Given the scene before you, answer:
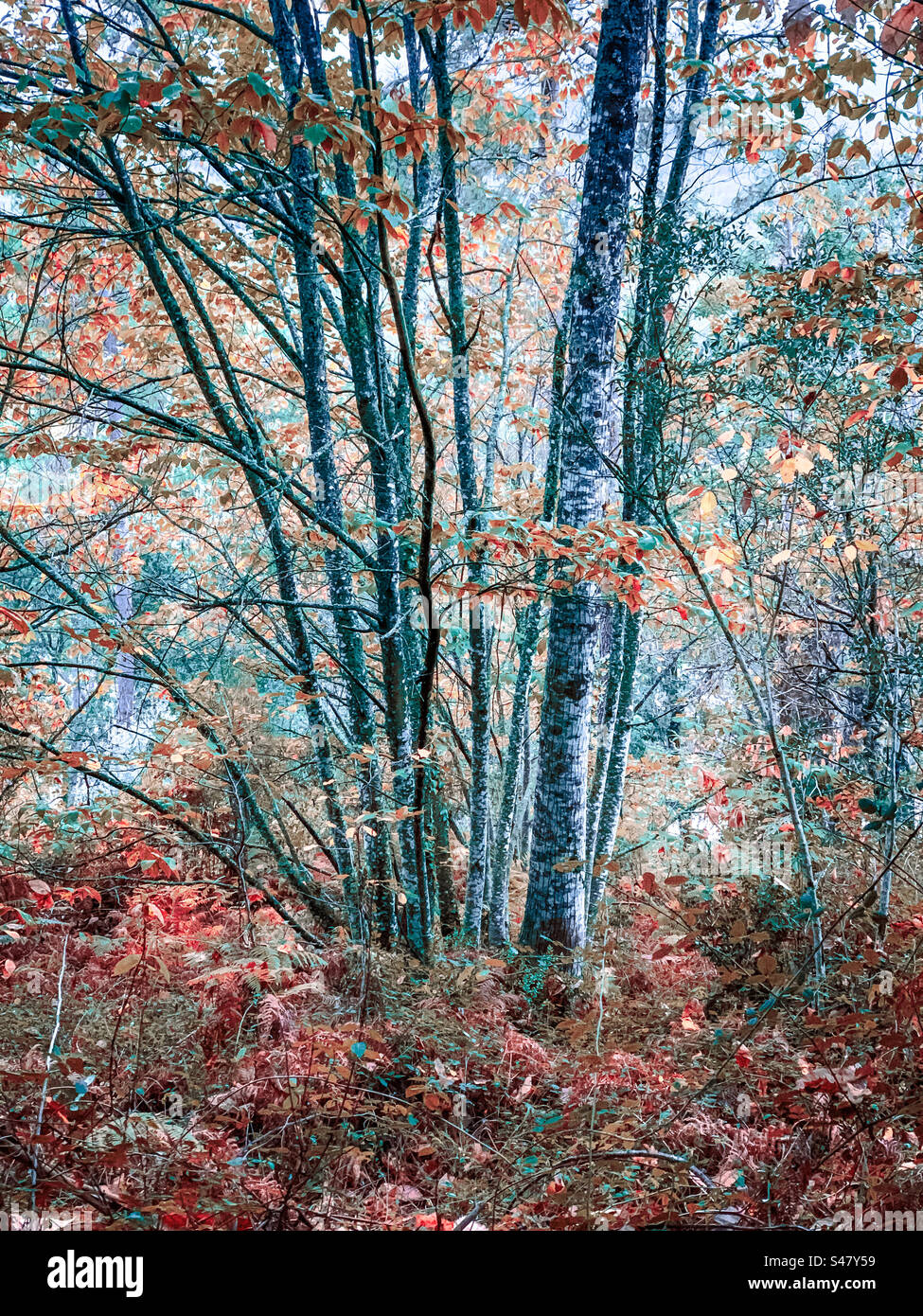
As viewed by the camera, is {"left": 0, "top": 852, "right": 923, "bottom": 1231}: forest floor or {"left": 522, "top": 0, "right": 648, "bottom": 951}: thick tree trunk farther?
{"left": 522, "top": 0, "right": 648, "bottom": 951}: thick tree trunk

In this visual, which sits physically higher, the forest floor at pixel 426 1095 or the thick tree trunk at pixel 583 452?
the thick tree trunk at pixel 583 452

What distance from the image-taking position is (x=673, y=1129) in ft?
10.0

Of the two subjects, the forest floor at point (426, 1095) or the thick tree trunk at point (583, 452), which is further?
the thick tree trunk at point (583, 452)

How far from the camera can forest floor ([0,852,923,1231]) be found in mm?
2492

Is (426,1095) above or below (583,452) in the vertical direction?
below

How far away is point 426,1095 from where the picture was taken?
3.21 meters

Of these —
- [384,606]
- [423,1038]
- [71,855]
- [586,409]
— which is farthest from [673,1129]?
[71,855]

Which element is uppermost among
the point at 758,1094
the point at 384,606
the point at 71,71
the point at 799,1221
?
the point at 71,71

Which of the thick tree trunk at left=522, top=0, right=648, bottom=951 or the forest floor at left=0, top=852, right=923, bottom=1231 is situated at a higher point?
the thick tree trunk at left=522, top=0, right=648, bottom=951

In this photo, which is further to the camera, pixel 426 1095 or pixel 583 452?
pixel 583 452

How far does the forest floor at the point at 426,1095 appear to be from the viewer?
8.18 feet

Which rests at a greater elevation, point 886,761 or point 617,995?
point 886,761

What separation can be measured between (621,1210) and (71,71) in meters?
4.90

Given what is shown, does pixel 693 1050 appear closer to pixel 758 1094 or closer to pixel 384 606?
pixel 758 1094
